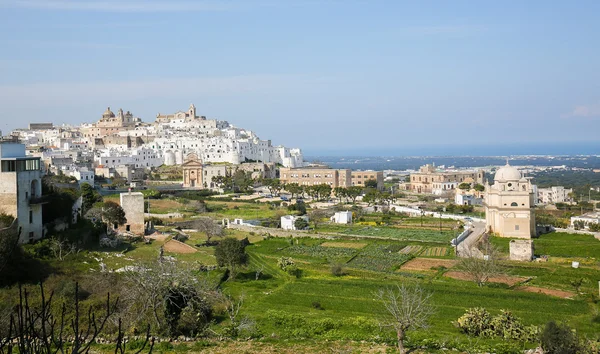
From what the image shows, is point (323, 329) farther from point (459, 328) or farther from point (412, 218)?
point (412, 218)

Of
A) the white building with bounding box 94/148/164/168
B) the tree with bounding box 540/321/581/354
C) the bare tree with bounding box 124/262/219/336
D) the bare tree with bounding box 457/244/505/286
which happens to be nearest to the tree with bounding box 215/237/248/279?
the bare tree with bounding box 124/262/219/336

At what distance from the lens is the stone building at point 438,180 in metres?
81.9

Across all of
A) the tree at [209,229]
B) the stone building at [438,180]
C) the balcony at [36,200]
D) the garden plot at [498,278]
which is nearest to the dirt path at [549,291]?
the garden plot at [498,278]

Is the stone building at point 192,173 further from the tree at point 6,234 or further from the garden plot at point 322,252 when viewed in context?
the tree at point 6,234

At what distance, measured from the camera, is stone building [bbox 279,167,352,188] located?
76.6 meters

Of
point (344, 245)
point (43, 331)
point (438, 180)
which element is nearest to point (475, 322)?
point (43, 331)

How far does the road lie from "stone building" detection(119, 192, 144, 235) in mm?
18126

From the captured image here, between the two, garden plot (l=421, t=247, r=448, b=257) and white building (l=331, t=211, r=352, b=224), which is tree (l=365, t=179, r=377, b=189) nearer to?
white building (l=331, t=211, r=352, b=224)

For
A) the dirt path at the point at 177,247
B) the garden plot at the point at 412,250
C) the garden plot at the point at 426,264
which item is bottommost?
the garden plot at the point at 426,264

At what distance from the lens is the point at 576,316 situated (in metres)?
19.8

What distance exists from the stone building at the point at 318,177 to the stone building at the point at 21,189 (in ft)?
173

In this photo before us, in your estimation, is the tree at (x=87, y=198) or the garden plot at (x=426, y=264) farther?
the tree at (x=87, y=198)

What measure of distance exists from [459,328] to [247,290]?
866 cm

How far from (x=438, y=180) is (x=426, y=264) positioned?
55857 mm
